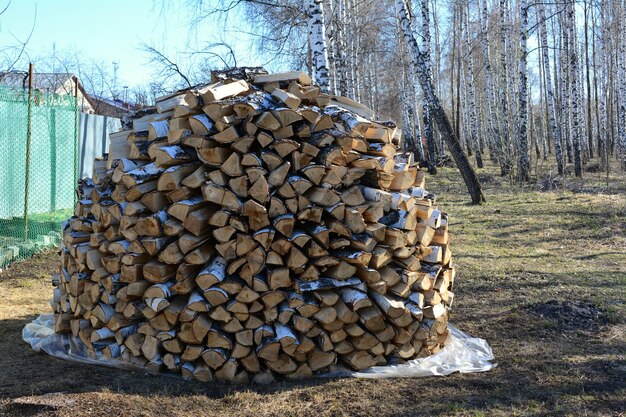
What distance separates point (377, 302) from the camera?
4.10 meters

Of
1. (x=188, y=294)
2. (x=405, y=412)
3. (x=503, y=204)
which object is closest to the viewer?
(x=405, y=412)

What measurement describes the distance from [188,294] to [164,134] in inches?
46.8

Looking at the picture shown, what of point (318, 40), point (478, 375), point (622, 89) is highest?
point (622, 89)

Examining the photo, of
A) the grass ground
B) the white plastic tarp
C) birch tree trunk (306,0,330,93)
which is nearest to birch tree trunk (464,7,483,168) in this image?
birch tree trunk (306,0,330,93)

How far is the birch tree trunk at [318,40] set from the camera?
31.0 ft

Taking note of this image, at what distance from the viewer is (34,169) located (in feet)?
28.8

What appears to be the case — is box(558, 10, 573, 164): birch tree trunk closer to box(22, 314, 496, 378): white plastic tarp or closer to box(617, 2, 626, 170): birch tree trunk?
box(617, 2, 626, 170): birch tree trunk

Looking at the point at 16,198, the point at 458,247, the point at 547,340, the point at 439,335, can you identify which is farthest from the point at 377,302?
the point at 16,198

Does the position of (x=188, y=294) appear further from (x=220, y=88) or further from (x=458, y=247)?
(x=458, y=247)

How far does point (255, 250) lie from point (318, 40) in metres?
6.50

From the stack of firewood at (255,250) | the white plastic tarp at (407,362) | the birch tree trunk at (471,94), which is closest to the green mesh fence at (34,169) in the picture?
the white plastic tarp at (407,362)

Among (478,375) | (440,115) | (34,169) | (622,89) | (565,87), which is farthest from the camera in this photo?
(565,87)

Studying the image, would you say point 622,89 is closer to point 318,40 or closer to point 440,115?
point 440,115

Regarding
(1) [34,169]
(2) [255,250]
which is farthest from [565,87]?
(2) [255,250]
